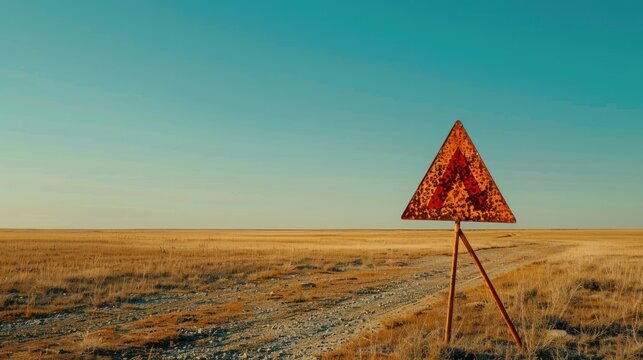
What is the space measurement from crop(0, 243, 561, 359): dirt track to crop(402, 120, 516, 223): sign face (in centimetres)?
302

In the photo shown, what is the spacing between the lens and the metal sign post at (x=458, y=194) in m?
6.39

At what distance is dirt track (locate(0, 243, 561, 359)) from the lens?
792 centimetres

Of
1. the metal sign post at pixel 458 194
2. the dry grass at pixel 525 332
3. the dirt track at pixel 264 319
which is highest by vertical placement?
the metal sign post at pixel 458 194

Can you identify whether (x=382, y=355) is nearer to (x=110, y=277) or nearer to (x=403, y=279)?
(x=403, y=279)

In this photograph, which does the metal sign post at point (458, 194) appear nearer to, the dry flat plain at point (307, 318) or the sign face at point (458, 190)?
the sign face at point (458, 190)

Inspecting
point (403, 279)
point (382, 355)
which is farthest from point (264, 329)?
point (403, 279)

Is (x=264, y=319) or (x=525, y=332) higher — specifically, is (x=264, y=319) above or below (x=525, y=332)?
below

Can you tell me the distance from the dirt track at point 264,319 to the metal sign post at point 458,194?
9.49 feet

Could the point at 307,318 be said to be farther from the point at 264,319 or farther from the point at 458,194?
the point at 458,194

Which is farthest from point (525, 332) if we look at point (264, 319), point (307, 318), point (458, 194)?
point (264, 319)

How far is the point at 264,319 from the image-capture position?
10852 mm

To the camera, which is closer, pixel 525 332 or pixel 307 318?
pixel 525 332

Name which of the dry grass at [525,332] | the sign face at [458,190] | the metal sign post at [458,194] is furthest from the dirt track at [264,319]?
the sign face at [458,190]

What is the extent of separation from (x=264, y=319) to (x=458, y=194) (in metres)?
6.26
